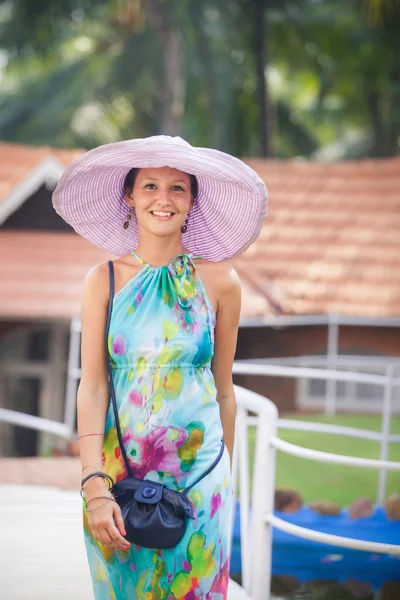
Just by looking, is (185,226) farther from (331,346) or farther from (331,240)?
(331,240)

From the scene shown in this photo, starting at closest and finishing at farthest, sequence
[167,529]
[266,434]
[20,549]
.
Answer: [167,529]
[266,434]
[20,549]

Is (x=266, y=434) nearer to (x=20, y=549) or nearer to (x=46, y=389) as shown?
(x=20, y=549)

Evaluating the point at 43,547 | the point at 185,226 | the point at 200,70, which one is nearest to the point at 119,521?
the point at 185,226

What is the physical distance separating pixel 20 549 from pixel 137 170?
2989 mm

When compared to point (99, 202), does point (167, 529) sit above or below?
below

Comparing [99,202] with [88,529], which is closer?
[88,529]

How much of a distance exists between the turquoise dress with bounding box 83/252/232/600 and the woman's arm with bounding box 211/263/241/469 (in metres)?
0.11

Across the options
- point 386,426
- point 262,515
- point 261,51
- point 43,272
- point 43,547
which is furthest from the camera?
point 261,51

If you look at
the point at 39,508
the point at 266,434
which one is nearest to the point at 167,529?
the point at 266,434

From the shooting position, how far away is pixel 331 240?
17125mm

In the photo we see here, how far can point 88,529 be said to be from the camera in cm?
286

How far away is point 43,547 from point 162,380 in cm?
296

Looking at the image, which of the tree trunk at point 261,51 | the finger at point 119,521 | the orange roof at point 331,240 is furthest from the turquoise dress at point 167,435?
the tree trunk at point 261,51

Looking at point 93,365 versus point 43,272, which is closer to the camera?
point 93,365
